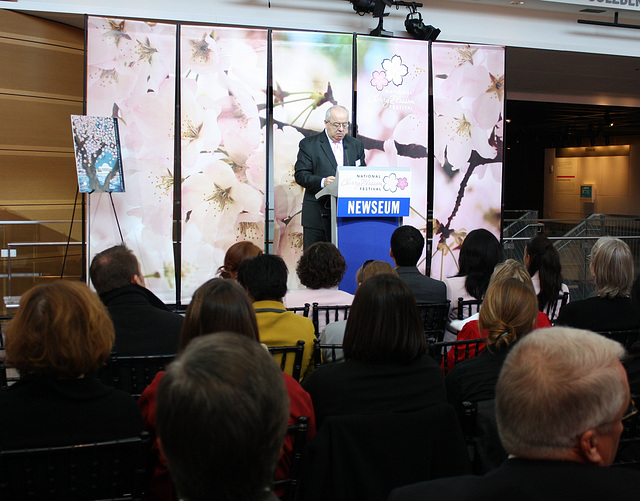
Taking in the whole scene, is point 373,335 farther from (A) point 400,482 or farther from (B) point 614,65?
(B) point 614,65

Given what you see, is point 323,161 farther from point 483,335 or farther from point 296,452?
point 296,452

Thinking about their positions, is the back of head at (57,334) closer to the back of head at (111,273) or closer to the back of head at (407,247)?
the back of head at (111,273)

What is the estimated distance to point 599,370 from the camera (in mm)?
1091

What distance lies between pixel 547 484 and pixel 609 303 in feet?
7.24

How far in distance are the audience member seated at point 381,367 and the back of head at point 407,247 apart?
5.69ft

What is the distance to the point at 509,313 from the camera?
2143mm

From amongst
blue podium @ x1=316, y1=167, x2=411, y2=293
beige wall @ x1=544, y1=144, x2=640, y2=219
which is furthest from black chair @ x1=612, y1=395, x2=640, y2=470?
beige wall @ x1=544, y1=144, x2=640, y2=219

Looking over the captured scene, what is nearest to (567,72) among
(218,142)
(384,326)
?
(218,142)

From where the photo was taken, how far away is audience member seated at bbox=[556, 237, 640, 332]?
2.96 meters

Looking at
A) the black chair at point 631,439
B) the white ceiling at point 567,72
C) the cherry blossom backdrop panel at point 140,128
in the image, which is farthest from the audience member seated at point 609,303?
the white ceiling at point 567,72

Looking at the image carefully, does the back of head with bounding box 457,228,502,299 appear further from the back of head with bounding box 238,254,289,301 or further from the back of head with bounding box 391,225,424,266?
the back of head with bounding box 238,254,289,301

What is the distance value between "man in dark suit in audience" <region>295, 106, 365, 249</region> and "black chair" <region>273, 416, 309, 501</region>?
3984 millimetres

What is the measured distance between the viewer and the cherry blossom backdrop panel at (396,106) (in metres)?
6.46

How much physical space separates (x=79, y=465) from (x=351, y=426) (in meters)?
0.67
